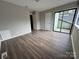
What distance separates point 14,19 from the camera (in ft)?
14.4

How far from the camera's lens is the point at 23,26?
5.15 meters

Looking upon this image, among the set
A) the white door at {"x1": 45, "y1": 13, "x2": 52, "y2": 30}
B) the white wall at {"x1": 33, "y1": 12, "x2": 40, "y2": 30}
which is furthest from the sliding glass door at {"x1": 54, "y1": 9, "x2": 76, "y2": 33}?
the white wall at {"x1": 33, "y1": 12, "x2": 40, "y2": 30}

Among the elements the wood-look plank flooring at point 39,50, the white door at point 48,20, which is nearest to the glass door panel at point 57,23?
the white door at point 48,20

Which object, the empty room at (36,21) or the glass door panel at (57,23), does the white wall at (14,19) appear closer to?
the empty room at (36,21)

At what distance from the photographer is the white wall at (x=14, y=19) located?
3.77 m

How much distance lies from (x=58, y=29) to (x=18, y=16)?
422cm

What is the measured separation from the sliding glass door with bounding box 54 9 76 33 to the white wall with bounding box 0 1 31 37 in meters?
3.14

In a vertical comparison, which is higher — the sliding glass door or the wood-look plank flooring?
the sliding glass door

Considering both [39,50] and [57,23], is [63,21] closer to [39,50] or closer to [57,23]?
[57,23]

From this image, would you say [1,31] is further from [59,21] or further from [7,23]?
[59,21]

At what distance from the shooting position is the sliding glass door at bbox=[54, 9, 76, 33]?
15.8ft

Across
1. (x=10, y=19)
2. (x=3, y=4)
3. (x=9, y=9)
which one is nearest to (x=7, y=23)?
(x=10, y=19)

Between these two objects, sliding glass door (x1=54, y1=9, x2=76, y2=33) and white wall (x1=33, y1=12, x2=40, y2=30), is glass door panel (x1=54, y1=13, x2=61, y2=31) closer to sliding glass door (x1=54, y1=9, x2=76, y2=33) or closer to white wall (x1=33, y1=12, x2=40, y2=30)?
sliding glass door (x1=54, y1=9, x2=76, y2=33)

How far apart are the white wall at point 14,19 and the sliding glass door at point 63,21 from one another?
3.14m
